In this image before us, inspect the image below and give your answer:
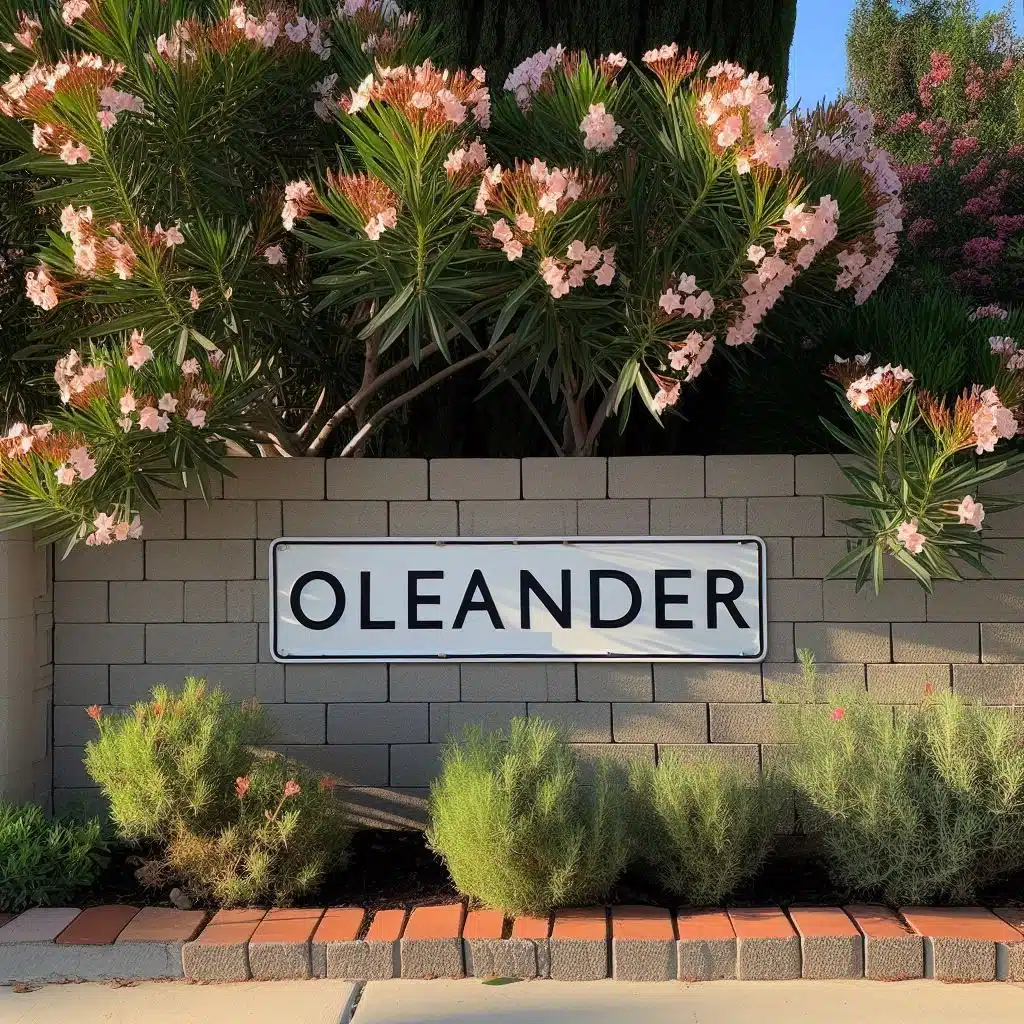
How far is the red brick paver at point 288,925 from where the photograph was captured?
11.0ft

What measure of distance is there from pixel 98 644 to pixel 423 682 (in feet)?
3.93

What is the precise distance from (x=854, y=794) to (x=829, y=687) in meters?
0.68

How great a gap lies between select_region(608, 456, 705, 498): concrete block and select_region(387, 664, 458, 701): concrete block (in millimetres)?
866

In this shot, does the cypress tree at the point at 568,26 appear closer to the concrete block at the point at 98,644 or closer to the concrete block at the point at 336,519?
the concrete block at the point at 336,519

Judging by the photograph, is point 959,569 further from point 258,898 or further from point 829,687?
point 258,898

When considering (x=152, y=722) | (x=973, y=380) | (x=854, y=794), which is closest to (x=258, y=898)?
(x=152, y=722)

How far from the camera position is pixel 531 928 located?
3.39 metres

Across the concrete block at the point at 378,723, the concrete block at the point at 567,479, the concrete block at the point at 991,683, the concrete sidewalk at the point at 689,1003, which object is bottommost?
the concrete sidewalk at the point at 689,1003

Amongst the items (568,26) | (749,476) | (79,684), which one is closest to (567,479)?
(749,476)

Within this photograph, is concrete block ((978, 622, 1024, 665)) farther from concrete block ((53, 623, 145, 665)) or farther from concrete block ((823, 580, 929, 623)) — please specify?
concrete block ((53, 623, 145, 665))

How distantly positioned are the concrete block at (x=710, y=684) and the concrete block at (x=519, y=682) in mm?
326

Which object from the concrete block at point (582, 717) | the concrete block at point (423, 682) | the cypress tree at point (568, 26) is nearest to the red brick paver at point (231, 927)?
the concrete block at point (423, 682)

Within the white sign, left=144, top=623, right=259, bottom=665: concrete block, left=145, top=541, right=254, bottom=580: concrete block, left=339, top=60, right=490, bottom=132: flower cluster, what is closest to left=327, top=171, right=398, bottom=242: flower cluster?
left=339, top=60, right=490, bottom=132: flower cluster

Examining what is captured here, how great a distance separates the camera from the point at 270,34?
3814 mm
